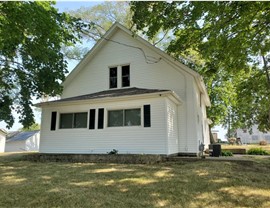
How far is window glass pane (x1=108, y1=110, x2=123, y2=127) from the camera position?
1118 centimetres

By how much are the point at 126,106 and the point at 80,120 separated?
2.89 meters

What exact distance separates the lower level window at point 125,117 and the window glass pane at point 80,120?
1500 millimetres

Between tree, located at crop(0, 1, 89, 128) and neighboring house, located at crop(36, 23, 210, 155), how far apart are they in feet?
4.01

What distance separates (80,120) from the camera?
39.6ft

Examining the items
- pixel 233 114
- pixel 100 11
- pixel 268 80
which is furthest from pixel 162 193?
pixel 233 114

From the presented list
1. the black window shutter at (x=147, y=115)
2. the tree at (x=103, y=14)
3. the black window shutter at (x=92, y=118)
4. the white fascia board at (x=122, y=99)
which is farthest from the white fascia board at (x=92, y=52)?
the tree at (x=103, y=14)

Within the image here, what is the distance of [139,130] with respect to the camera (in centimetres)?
1051

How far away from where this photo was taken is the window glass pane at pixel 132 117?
426 inches

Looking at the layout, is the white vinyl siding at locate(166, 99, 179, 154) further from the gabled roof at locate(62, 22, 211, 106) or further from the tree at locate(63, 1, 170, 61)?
the tree at locate(63, 1, 170, 61)

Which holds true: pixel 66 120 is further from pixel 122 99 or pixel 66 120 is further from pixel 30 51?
pixel 30 51

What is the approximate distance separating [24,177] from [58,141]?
5.66 m

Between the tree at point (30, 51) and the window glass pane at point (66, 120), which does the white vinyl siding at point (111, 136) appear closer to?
the window glass pane at point (66, 120)

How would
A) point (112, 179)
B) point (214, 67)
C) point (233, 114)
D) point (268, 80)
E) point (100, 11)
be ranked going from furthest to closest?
point (233, 114) → point (100, 11) → point (268, 80) → point (214, 67) → point (112, 179)

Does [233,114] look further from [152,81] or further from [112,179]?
[112,179]
